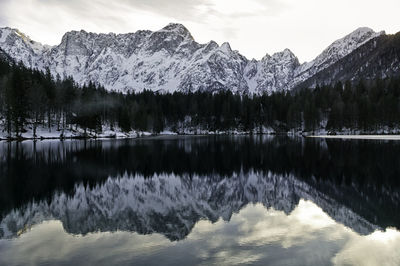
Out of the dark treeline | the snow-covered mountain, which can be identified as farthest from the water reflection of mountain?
the dark treeline

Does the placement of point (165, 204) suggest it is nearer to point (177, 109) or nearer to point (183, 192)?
point (183, 192)

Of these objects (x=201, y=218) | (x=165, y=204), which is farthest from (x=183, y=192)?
(x=201, y=218)

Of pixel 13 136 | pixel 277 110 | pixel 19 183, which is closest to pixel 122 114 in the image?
pixel 13 136

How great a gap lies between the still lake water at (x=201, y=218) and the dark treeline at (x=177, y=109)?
238 feet

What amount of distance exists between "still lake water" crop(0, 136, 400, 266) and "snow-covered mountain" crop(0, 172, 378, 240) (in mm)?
60

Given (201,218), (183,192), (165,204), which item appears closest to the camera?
(201,218)

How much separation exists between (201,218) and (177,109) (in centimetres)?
18191

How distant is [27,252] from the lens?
11.6 m

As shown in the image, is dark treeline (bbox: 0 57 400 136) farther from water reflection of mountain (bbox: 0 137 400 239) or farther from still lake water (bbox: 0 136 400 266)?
still lake water (bbox: 0 136 400 266)

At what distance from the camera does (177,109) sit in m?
197

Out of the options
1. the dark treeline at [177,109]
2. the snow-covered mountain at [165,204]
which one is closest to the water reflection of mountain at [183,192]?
the snow-covered mountain at [165,204]

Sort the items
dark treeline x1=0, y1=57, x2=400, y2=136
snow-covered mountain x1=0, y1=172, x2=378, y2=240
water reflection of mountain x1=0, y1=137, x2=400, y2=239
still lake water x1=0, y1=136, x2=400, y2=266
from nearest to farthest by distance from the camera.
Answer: still lake water x1=0, y1=136, x2=400, y2=266
snow-covered mountain x1=0, y1=172, x2=378, y2=240
water reflection of mountain x1=0, y1=137, x2=400, y2=239
dark treeline x1=0, y1=57, x2=400, y2=136

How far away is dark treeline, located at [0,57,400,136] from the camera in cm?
9319

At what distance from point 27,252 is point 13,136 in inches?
3599
